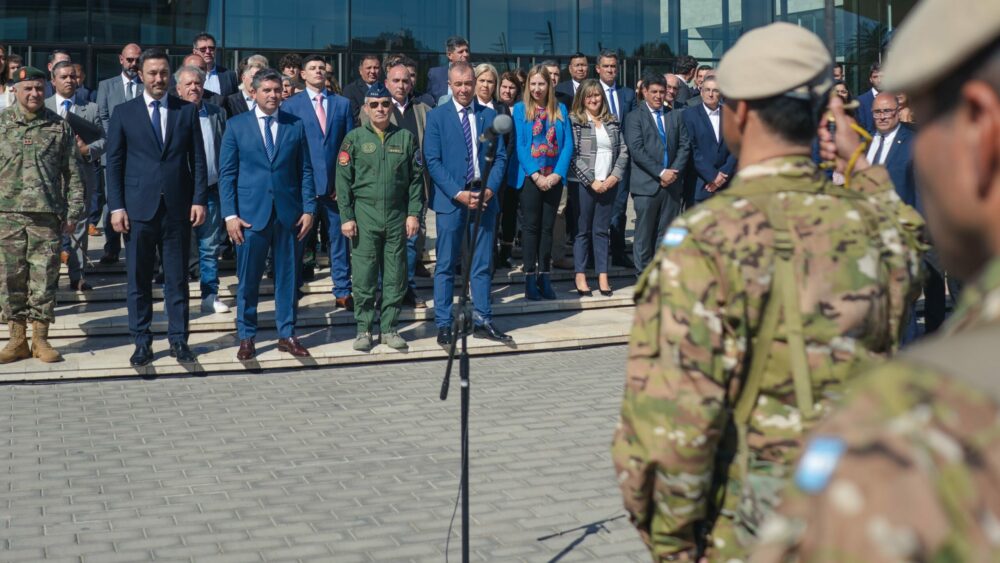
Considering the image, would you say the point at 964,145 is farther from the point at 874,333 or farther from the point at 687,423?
the point at 874,333

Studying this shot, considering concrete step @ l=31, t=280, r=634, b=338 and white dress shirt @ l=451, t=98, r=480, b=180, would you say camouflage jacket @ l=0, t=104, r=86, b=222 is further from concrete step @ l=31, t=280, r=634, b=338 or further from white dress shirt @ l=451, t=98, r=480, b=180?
white dress shirt @ l=451, t=98, r=480, b=180

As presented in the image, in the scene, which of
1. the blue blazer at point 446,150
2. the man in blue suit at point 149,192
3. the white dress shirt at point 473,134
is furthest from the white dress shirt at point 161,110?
the white dress shirt at point 473,134

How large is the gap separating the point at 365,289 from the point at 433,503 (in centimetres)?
446

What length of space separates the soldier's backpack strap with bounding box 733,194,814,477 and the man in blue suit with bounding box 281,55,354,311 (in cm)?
919

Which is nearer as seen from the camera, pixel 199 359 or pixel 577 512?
pixel 577 512

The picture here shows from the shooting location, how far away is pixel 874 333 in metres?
2.93

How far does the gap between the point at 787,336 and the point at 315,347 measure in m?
8.48

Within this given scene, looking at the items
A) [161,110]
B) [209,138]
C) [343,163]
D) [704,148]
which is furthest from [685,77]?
[161,110]

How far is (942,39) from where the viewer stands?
114cm

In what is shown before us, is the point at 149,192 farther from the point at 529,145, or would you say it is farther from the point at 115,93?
the point at 529,145

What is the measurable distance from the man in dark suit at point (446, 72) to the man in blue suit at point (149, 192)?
3.97m

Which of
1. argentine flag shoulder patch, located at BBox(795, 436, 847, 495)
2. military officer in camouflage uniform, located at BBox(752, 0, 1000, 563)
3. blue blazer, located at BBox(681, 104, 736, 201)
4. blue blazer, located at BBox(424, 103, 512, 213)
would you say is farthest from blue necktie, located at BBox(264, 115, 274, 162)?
argentine flag shoulder patch, located at BBox(795, 436, 847, 495)

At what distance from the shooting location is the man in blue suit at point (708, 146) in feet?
43.2

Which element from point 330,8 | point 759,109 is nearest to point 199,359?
point 759,109
